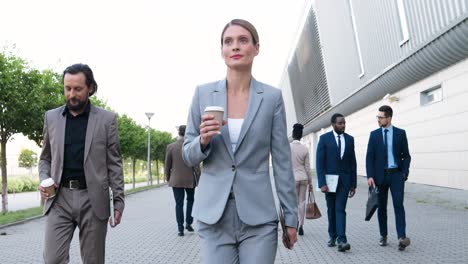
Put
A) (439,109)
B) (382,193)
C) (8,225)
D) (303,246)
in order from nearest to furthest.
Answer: (382,193), (303,246), (8,225), (439,109)

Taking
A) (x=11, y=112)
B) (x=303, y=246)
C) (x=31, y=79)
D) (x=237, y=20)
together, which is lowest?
(x=303, y=246)

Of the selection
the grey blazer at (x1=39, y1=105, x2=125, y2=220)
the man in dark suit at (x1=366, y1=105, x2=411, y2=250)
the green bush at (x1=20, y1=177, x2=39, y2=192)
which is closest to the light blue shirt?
the man in dark suit at (x1=366, y1=105, x2=411, y2=250)

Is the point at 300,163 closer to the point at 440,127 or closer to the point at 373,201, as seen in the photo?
the point at 373,201

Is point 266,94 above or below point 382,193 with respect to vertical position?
above

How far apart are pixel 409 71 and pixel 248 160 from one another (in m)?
23.2

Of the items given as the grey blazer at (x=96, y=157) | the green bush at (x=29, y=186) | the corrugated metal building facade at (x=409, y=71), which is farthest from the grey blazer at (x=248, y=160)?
the green bush at (x=29, y=186)

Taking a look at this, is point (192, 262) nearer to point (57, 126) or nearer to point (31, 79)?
point (57, 126)

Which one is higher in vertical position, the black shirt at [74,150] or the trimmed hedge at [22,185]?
the trimmed hedge at [22,185]

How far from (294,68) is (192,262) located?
5810 cm

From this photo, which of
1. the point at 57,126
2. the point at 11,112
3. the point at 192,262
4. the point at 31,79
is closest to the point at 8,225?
the point at 11,112

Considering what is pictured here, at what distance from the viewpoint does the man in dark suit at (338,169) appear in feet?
26.8

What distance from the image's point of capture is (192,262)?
301 inches

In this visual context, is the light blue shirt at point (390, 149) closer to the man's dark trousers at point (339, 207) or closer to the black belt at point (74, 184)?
the man's dark trousers at point (339, 207)

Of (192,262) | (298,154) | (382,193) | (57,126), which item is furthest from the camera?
(298,154)
